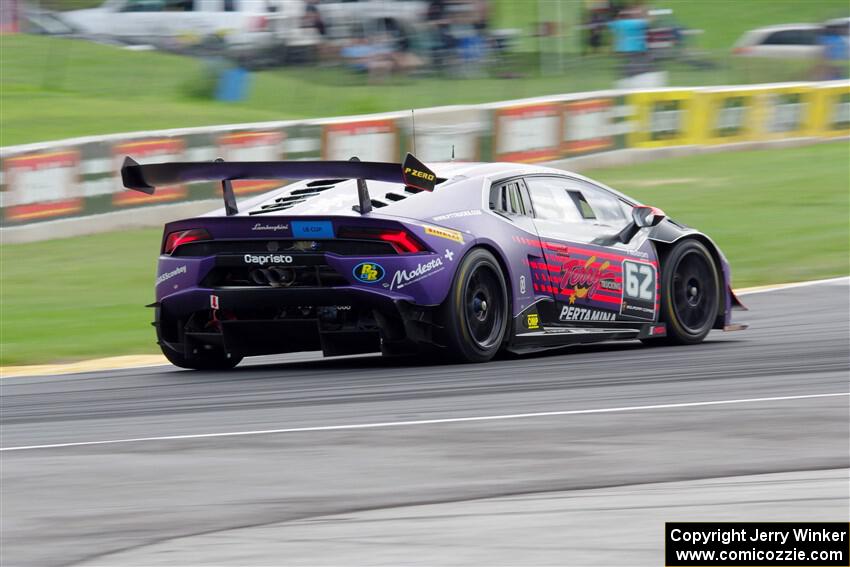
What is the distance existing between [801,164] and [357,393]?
701 inches

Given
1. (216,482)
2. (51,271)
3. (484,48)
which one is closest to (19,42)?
(484,48)

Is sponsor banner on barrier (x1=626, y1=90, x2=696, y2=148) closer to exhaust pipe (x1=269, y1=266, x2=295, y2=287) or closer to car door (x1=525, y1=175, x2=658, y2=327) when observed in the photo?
car door (x1=525, y1=175, x2=658, y2=327)

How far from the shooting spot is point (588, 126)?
77.0 ft

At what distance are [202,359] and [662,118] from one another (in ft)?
56.2

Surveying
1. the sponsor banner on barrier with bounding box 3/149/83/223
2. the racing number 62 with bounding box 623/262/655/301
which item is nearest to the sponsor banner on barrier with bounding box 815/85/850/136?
the sponsor banner on barrier with bounding box 3/149/83/223

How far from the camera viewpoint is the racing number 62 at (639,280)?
371 inches

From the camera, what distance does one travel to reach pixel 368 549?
4.37 meters

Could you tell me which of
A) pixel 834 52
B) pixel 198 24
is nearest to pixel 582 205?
pixel 198 24

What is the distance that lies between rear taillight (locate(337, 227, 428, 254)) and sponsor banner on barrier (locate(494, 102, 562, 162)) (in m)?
13.4

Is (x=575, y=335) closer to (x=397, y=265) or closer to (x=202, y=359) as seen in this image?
(x=397, y=265)

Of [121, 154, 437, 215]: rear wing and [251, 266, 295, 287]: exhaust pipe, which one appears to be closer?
[121, 154, 437, 215]: rear wing

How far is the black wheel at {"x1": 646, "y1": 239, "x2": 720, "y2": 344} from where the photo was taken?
9688mm

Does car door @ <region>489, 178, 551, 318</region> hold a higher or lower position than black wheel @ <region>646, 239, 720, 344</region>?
higher

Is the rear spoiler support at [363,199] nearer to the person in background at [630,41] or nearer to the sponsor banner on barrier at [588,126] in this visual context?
the sponsor banner on barrier at [588,126]
